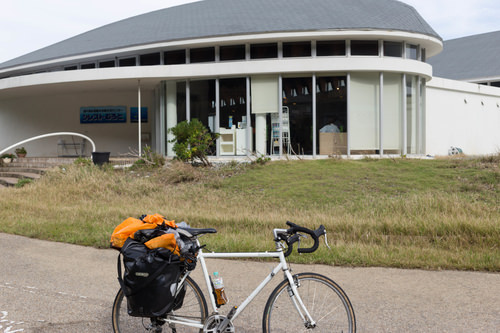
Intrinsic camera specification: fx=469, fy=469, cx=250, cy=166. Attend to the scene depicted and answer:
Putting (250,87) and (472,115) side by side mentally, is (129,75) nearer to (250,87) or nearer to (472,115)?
(250,87)

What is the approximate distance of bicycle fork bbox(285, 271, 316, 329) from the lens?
10.8 ft

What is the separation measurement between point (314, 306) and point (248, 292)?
1.82m

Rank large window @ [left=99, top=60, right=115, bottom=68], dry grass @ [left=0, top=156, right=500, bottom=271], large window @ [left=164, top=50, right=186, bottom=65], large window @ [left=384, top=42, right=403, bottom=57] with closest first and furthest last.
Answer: dry grass @ [left=0, top=156, right=500, bottom=271]
large window @ [left=384, top=42, right=403, bottom=57]
large window @ [left=164, top=50, right=186, bottom=65]
large window @ [left=99, top=60, right=115, bottom=68]

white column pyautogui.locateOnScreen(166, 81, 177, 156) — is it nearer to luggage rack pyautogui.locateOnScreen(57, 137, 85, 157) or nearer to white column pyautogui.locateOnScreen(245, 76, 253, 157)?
white column pyautogui.locateOnScreen(245, 76, 253, 157)

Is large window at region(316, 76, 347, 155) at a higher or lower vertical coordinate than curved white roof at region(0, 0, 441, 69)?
lower

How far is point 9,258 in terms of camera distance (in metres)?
6.75

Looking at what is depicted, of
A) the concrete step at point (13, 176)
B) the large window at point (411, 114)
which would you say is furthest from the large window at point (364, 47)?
the concrete step at point (13, 176)

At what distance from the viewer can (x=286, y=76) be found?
1678 cm

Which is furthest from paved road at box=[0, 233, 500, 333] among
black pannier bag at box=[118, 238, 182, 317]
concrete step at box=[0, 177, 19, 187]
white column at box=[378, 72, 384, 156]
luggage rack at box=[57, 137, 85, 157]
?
luggage rack at box=[57, 137, 85, 157]

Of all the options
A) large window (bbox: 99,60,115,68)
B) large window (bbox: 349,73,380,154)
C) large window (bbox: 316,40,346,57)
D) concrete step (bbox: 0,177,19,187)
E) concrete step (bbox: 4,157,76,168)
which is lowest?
concrete step (bbox: 0,177,19,187)

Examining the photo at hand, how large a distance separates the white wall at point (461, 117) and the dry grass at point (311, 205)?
6.76 m

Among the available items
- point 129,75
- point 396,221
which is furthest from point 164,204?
point 129,75

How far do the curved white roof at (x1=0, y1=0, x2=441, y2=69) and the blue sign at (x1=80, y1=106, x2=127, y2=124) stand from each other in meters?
3.12

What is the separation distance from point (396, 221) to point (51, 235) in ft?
19.4
